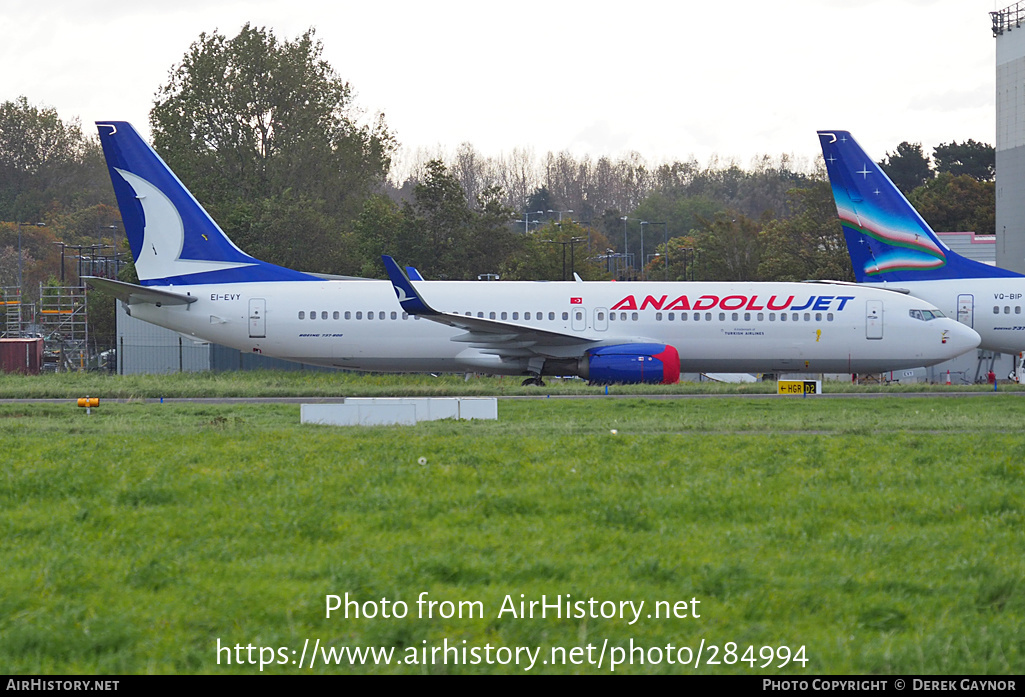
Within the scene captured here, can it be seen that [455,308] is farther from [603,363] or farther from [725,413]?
[725,413]

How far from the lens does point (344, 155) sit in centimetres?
7575

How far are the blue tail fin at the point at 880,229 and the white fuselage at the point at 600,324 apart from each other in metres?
3.30

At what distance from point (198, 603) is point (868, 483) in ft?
25.0

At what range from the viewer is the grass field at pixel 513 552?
6883mm

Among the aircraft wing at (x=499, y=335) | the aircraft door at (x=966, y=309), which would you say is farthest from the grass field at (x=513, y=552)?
the aircraft door at (x=966, y=309)

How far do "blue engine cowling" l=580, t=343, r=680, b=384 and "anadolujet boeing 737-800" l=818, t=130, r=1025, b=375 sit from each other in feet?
29.7

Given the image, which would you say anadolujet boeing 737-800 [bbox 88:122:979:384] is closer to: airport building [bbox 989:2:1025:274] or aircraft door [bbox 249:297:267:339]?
aircraft door [bbox 249:297:267:339]

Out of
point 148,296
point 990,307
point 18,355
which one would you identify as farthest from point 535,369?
point 18,355

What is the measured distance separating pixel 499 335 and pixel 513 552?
73.9 feet

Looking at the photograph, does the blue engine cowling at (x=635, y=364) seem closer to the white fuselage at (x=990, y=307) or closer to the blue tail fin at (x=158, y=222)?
the white fuselage at (x=990, y=307)

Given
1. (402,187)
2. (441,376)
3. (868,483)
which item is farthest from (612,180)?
(868,483)

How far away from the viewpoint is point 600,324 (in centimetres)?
3195

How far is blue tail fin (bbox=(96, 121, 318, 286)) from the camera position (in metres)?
32.4

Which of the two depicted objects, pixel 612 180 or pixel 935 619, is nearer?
pixel 935 619
